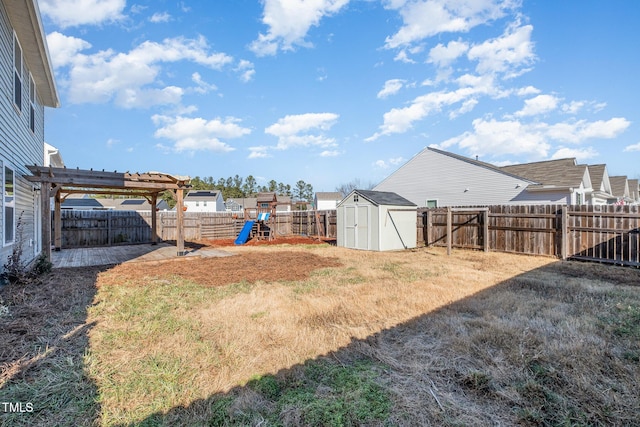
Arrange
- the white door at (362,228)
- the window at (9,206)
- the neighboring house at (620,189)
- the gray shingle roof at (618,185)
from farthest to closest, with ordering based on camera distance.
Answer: the gray shingle roof at (618,185)
the neighboring house at (620,189)
the white door at (362,228)
the window at (9,206)

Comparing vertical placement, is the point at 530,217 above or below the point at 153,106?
below

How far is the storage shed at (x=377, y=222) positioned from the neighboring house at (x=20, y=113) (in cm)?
967

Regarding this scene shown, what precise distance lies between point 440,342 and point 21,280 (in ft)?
21.6

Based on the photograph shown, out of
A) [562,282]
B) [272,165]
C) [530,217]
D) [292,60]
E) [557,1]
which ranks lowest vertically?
[562,282]

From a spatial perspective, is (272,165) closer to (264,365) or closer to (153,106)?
(153,106)

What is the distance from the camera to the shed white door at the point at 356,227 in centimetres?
1174

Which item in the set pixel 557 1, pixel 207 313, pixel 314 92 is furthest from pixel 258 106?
pixel 207 313

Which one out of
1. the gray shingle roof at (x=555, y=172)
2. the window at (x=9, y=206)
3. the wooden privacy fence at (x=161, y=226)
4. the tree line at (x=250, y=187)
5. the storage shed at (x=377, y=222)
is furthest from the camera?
the tree line at (x=250, y=187)

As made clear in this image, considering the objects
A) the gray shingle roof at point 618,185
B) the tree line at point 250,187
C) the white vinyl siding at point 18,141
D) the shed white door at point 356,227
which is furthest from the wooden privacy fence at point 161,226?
the tree line at point 250,187

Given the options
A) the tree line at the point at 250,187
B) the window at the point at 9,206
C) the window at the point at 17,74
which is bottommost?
the window at the point at 9,206

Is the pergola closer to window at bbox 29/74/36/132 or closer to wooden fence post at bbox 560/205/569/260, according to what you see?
window at bbox 29/74/36/132

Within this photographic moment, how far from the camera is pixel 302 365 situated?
106 inches

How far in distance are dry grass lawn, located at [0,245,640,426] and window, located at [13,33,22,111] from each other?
3890 mm

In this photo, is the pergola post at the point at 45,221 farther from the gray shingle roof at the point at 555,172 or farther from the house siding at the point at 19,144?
the gray shingle roof at the point at 555,172
